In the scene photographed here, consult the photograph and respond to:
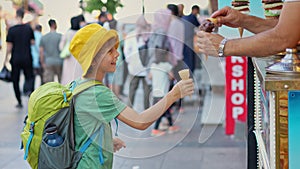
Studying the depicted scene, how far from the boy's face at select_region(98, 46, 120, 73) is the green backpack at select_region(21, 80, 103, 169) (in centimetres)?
13

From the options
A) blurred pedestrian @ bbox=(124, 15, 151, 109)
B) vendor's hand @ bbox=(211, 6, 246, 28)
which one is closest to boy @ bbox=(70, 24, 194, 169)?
blurred pedestrian @ bbox=(124, 15, 151, 109)

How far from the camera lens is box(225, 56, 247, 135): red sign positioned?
344 inches

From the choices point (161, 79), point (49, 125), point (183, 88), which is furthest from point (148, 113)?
point (161, 79)

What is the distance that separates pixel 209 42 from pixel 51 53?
914cm

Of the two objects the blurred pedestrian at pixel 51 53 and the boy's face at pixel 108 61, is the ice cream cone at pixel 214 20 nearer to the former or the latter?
the boy's face at pixel 108 61

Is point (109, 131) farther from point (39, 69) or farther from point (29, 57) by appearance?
point (39, 69)

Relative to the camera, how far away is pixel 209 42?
3.63 meters

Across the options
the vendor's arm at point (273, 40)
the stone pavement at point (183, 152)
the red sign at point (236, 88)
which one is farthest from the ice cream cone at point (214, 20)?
the red sign at point (236, 88)

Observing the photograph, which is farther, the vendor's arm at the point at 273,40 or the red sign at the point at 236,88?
the red sign at the point at 236,88

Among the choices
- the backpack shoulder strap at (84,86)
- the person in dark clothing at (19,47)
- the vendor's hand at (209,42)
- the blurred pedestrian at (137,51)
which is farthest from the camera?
the person in dark clothing at (19,47)

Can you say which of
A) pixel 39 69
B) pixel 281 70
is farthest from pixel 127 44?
pixel 39 69

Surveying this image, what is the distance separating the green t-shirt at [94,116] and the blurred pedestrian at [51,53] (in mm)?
8458

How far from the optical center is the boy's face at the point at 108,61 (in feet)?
13.4

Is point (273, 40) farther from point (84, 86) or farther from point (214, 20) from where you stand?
point (84, 86)
